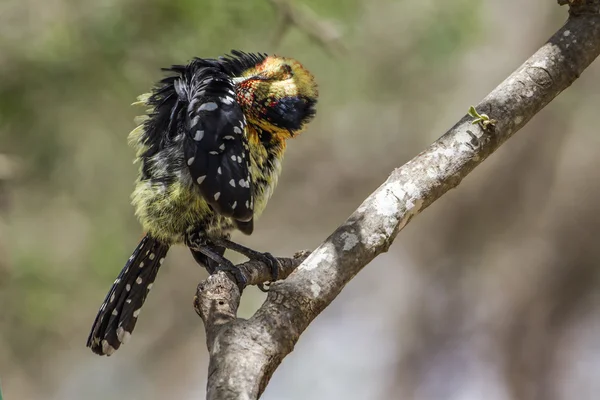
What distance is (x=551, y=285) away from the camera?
4.85 m

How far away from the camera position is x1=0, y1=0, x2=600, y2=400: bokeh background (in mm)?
3830

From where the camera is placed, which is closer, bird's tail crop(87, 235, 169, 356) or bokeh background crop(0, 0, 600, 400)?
bird's tail crop(87, 235, 169, 356)

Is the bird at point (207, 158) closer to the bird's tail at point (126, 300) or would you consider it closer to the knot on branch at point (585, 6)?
the bird's tail at point (126, 300)

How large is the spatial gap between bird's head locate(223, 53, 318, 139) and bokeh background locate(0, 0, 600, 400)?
4.80 ft

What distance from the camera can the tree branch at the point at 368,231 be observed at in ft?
4.31

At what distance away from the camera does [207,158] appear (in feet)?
6.18

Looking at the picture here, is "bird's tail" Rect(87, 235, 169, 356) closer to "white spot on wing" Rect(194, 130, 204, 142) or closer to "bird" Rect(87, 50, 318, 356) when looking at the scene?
"bird" Rect(87, 50, 318, 356)

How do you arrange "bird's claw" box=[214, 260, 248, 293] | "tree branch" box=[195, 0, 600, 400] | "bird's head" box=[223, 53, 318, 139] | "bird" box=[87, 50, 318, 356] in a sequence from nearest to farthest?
"tree branch" box=[195, 0, 600, 400]
"bird's claw" box=[214, 260, 248, 293]
"bird" box=[87, 50, 318, 356]
"bird's head" box=[223, 53, 318, 139]

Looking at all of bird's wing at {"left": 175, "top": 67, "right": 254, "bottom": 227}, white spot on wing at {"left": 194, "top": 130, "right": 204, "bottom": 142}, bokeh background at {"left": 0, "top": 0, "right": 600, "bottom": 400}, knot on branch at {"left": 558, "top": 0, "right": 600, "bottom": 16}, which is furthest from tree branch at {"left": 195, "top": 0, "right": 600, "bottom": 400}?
bokeh background at {"left": 0, "top": 0, "right": 600, "bottom": 400}

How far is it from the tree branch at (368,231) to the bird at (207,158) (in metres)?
0.22

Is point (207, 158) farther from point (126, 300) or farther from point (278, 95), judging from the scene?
point (126, 300)

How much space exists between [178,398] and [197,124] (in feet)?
12.0

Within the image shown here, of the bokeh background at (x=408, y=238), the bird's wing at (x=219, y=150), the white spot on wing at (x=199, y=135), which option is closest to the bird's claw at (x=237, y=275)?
the bird's wing at (x=219, y=150)

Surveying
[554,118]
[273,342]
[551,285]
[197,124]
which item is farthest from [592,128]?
[273,342]
